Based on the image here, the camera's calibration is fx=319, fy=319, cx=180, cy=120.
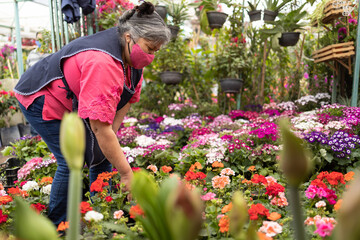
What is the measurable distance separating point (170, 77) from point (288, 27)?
2.13 m

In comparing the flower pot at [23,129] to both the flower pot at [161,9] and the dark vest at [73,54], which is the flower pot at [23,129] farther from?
the dark vest at [73,54]

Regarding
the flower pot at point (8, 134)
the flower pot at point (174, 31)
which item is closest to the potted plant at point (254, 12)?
the flower pot at point (174, 31)

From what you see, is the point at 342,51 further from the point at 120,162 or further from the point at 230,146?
the point at 120,162

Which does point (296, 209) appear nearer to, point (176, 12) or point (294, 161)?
point (294, 161)

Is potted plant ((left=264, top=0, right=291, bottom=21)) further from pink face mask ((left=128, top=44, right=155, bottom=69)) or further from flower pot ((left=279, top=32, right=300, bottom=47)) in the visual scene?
pink face mask ((left=128, top=44, right=155, bottom=69))

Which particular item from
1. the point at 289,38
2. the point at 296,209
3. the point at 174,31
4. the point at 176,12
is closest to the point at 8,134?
the point at 174,31

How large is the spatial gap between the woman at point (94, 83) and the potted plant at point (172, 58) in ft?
12.7

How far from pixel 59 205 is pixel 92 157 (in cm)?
33

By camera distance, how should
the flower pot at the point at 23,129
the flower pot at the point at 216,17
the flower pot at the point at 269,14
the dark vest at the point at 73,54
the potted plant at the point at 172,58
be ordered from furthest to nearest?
1. the flower pot at the point at 23,129
2. the potted plant at the point at 172,58
3. the flower pot at the point at 216,17
4. the flower pot at the point at 269,14
5. the dark vest at the point at 73,54

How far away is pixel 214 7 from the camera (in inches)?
229

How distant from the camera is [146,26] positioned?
1687 mm

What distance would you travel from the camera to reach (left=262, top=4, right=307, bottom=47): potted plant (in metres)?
5.05

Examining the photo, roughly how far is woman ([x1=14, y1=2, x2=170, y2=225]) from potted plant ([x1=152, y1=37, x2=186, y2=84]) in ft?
12.7

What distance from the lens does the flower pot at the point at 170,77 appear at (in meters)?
5.65
